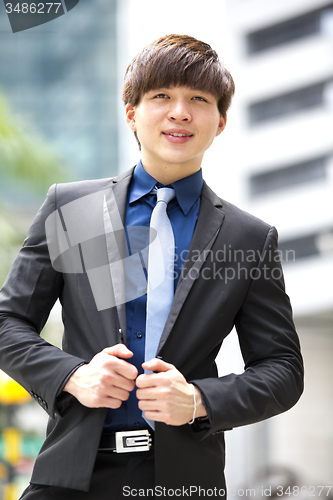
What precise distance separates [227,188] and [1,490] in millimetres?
6985

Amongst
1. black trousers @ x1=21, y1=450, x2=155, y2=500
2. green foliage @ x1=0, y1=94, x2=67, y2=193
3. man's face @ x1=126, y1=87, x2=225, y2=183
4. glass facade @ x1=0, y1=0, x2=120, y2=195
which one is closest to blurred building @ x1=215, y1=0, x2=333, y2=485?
glass facade @ x1=0, y1=0, x2=120, y2=195

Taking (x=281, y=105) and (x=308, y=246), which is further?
(x=281, y=105)

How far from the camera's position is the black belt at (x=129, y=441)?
1481 millimetres

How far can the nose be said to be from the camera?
1.66 meters

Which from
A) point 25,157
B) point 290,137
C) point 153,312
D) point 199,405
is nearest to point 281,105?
point 290,137

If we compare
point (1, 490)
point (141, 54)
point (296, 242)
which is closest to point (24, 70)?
point (296, 242)

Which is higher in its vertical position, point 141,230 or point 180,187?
point 180,187

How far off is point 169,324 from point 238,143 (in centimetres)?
1199

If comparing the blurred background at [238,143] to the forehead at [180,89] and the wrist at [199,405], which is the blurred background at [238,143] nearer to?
the forehead at [180,89]

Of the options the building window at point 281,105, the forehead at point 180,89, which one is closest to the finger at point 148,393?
the forehead at point 180,89

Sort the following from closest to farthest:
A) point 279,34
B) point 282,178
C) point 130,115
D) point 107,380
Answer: point 107,380
point 130,115
point 279,34
point 282,178

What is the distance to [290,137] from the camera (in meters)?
13.7

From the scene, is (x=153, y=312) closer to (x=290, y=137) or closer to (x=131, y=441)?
(x=131, y=441)

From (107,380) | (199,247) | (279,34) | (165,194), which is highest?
(279,34)
